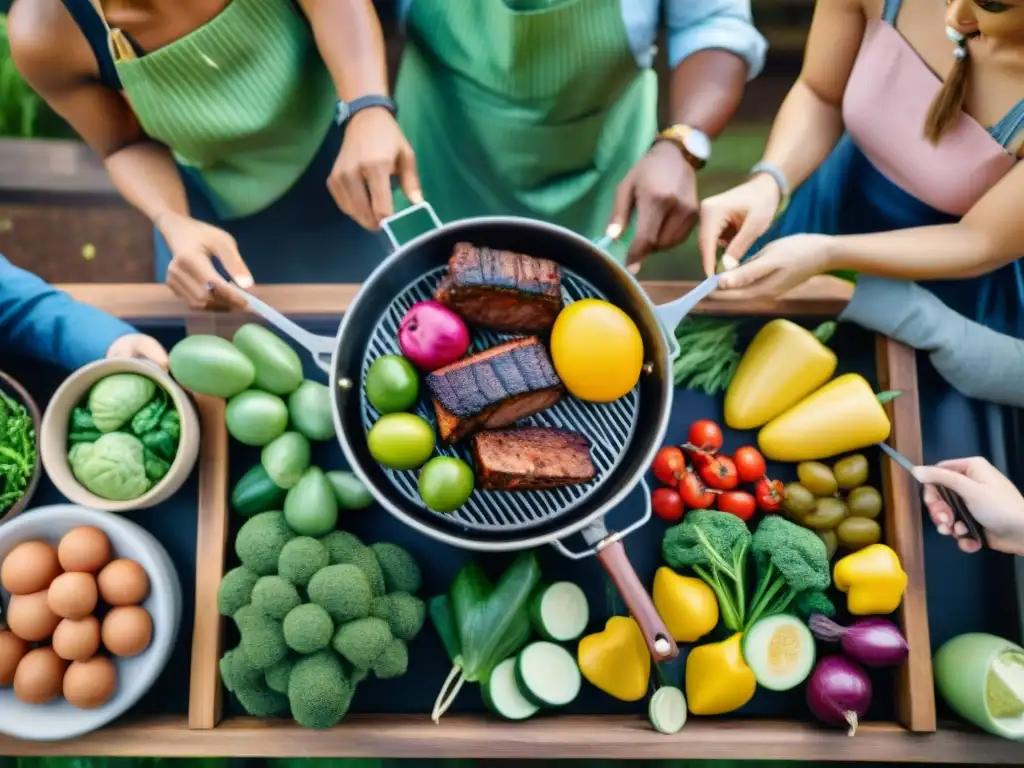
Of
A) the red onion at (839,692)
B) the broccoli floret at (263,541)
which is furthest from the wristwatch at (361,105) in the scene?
the red onion at (839,692)

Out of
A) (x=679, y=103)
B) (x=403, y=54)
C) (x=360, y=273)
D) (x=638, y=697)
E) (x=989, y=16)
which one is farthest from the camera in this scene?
(x=360, y=273)

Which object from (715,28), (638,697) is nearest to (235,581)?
(638,697)

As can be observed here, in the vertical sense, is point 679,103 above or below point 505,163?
above

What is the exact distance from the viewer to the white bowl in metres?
0.88

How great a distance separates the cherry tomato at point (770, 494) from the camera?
39.8 inches

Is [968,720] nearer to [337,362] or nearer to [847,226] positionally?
[847,226]

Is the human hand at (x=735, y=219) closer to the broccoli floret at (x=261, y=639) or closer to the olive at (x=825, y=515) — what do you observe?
the olive at (x=825, y=515)

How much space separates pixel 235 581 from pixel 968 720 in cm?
107

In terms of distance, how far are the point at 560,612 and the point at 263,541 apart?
428 millimetres

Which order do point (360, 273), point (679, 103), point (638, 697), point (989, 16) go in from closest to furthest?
point (989, 16) < point (638, 697) < point (679, 103) < point (360, 273)

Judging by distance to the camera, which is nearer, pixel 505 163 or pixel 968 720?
pixel 968 720

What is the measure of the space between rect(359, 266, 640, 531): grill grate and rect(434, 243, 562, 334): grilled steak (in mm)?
49

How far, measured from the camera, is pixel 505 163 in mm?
1218

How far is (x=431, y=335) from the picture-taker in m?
0.87
